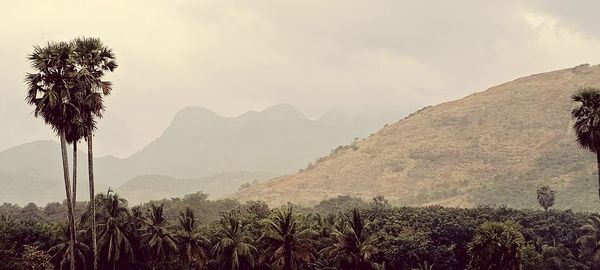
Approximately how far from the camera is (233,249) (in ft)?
248

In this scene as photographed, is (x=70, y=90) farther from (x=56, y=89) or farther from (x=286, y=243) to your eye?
(x=286, y=243)

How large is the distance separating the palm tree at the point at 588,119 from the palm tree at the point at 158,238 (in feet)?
160

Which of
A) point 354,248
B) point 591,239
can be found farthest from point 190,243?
point 591,239

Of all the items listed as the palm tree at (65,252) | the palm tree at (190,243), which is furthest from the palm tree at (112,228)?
the palm tree at (190,243)

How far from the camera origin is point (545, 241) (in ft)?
319

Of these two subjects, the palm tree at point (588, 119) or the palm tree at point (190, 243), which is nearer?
the palm tree at point (588, 119)

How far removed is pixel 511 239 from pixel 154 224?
41.9m

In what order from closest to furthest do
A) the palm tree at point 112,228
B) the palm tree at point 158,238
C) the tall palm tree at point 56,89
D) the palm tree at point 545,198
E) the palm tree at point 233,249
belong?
the tall palm tree at point 56,89, the palm tree at point 112,228, the palm tree at point 158,238, the palm tree at point 233,249, the palm tree at point 545,198

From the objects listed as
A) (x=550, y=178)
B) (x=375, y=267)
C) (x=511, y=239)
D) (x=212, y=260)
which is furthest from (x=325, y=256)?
(x=550, y=178)

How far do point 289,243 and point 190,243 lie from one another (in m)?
14.7

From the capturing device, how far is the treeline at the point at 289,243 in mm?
62938

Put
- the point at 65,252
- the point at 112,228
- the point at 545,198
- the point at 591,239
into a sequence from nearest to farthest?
the point at 65,252, the point at 112,228, the point at 591,239, the point at 545,198

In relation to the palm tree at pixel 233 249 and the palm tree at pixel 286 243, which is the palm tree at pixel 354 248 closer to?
the palm tree at pixel 286 243

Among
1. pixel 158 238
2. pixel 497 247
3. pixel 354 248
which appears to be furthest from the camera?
pixel 158 238
